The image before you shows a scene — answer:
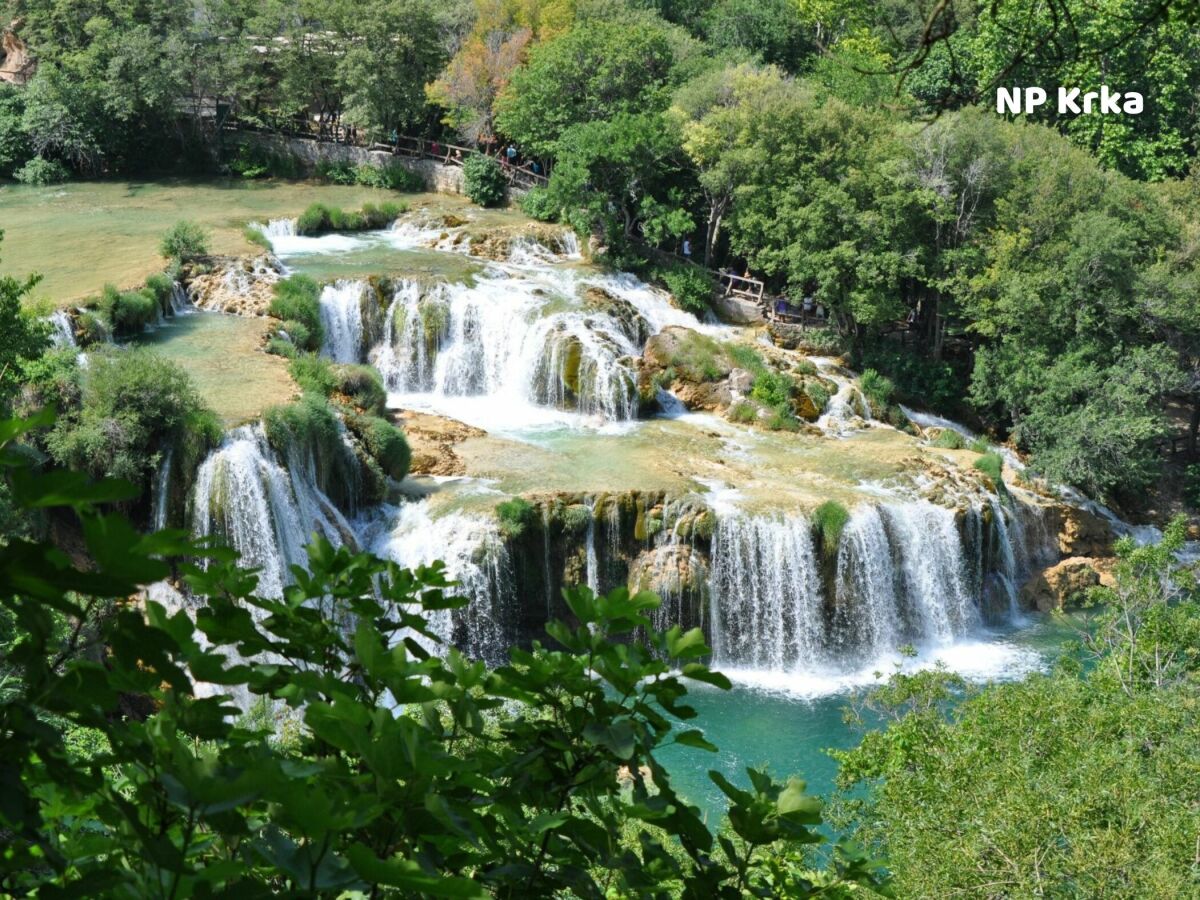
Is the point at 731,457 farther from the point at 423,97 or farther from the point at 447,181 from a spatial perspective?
the point at 423,97

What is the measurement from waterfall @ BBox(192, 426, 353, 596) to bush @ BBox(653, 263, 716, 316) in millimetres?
12898

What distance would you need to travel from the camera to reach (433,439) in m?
19.7

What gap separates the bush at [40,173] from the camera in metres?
31.0

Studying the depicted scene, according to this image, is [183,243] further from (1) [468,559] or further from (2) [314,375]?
(1) [468,559]

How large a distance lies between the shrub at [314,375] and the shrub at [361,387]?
0.55ft

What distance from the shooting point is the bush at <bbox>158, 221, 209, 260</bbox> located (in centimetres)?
2244

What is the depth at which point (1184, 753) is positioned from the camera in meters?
8.95

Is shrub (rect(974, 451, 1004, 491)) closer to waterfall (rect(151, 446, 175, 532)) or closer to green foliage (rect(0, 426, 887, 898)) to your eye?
waterfall (rect(151, 446, 175, 532))

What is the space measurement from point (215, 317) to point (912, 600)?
512 inches

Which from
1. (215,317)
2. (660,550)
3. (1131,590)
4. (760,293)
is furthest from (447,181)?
(1131,590)

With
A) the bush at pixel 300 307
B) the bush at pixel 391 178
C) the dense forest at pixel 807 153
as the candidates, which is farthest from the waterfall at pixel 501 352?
the bush at pixel 391 178

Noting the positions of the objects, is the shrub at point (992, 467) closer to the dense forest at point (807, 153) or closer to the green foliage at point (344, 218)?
the dense forest at point (807, 153)

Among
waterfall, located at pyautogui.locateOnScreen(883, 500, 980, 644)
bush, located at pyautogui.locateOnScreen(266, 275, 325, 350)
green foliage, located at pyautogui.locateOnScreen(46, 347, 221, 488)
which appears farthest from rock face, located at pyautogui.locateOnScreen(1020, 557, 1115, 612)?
green foliage, located at pyautogui.locateOnScreen(46, 347, 221, 488)

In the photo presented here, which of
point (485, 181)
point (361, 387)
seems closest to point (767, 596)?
point (361, 387)
